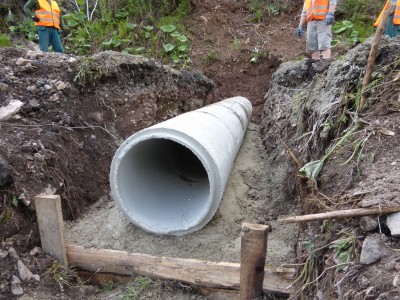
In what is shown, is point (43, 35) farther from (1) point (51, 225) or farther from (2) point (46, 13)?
(1) point (51, 225)

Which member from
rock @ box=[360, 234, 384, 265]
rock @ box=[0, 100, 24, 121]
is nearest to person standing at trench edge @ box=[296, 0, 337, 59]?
rock @ box=[0, 100, 24, 121]

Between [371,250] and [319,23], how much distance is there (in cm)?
550

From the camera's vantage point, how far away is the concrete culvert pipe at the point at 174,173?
294 centimetres

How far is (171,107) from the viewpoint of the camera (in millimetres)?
6121

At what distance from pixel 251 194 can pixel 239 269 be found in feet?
4.82

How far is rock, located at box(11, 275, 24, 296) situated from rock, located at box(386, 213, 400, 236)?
2.36 meters

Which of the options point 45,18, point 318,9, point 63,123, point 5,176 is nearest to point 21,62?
point 63,123

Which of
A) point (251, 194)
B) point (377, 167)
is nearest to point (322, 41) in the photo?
point (251, 194)

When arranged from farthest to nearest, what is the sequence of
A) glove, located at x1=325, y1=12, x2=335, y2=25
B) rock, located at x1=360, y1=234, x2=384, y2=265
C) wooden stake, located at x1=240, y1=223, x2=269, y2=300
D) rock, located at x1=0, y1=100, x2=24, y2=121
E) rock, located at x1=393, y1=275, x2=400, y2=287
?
glove, located at x1=325, y1=12, x2=335, y2=25 → rock, located at x1=0, y1=100, x2=24, y2=121 → wooden stake, located at x1=240, y1=223, x2=269, y2=300 → rock, located at x1=360, y1=234, x2=384, y2=265 → rock, located at x1=393, y1=275, x2=400, y2=287

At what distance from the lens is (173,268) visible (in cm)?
279

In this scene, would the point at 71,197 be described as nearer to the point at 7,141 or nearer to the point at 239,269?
the point at 7,141

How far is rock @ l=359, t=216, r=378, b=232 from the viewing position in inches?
70.8

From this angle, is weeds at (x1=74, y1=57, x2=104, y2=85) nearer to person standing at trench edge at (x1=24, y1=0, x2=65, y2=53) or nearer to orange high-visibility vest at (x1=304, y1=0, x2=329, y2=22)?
person standing at trench edge at (x1=24, y1=0, x2=65, y2=53)

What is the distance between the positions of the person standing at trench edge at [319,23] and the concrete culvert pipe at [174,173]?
3.13 metres
